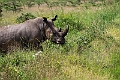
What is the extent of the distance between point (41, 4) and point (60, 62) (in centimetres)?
2381

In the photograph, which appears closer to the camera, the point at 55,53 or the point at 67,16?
the point at 55,53

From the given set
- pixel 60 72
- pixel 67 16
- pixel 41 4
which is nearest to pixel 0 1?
Result: pixel 41 4

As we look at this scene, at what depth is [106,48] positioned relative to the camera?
843 cm

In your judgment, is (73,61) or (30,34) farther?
(30,34)

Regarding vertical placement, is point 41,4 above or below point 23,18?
below

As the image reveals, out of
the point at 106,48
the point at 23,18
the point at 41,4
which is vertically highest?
the point at 106,48

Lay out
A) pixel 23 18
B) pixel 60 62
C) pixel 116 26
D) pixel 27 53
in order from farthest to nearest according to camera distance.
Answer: pixel 23 18 < pixel 116 26 < pixel 27 53 < pixel 60 62

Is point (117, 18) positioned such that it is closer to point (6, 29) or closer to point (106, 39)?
point (106, 39)

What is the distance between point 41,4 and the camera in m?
30.5

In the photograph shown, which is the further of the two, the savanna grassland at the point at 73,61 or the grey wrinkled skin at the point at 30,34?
the grey wrinkled skin at the point at 30,34

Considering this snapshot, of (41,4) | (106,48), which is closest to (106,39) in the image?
(106,48)

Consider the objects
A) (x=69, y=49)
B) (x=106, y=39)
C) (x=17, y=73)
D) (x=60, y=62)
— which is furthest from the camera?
(x=106, y=39)

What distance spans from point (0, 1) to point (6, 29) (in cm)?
2165

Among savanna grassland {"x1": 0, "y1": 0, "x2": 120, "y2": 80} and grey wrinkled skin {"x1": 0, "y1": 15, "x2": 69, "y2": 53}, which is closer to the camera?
savanna grassland {"x1": 0, "y1": 0, "x2": 120, "y2": 80}
